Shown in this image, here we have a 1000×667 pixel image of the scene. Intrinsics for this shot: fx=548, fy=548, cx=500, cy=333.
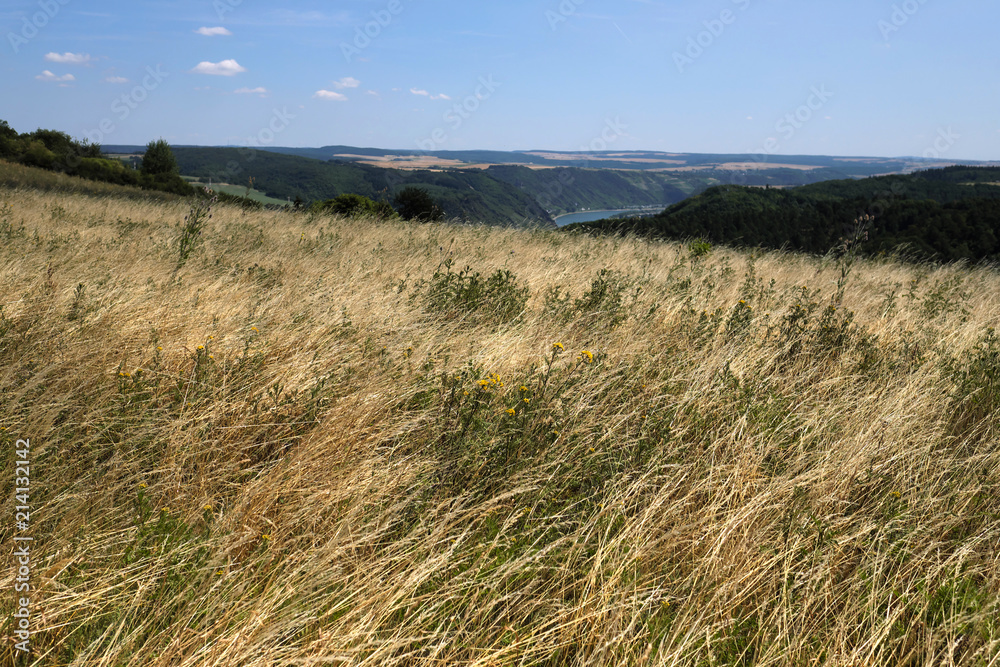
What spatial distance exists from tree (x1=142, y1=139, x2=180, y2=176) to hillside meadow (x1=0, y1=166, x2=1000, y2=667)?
2090 inches

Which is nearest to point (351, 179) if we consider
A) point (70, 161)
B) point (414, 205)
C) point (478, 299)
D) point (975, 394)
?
point (70, 161)

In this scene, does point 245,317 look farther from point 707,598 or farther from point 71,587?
point 707,598

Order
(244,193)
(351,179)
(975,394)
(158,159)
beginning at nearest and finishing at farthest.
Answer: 1. (975,394)
2. (244,193)
3. (158,159)
4. (351,179)

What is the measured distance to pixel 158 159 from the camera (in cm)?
4897

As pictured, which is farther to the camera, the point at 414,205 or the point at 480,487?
the point at 414,205

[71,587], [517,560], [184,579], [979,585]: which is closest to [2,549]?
[71,587]

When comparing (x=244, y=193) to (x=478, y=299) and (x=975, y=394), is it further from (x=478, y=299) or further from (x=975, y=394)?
(x=975, y=394)

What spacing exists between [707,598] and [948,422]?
210cm

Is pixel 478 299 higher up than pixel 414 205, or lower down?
lower down

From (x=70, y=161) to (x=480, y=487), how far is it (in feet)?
159

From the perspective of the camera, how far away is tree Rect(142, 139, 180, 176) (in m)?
47.9

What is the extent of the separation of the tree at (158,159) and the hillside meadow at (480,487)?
174 ft

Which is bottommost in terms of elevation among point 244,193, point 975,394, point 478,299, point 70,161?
point 975,394

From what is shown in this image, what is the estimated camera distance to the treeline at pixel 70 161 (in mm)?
32938
